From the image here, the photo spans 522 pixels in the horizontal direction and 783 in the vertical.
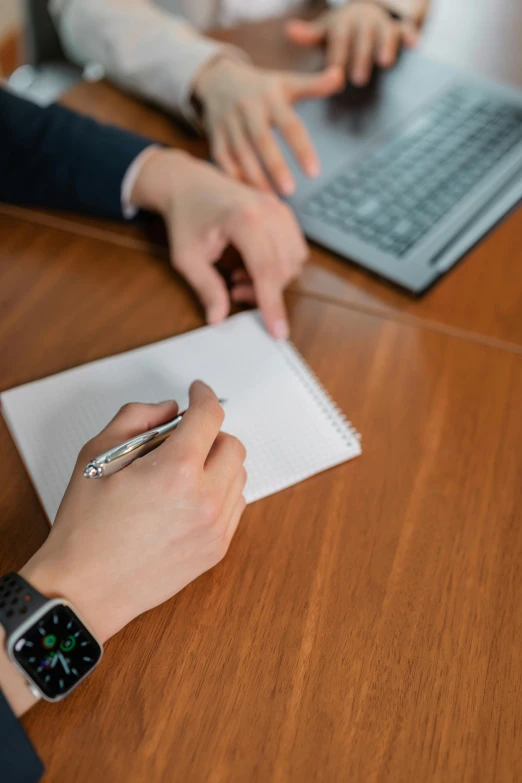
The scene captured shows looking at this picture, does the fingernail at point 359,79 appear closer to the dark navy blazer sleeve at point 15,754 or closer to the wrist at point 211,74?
the wrist at point 211,74

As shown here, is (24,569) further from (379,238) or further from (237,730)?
(379,238)

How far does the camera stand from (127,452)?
51 centimetres

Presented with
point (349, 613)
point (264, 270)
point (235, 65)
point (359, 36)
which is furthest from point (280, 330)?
point (359, 36)

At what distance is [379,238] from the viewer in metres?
0.79

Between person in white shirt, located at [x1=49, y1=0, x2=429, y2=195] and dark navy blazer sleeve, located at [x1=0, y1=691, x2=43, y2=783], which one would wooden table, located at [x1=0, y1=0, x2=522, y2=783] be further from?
person in white shirt, located at [x1=49, y1=0, x2=429, y2=195]

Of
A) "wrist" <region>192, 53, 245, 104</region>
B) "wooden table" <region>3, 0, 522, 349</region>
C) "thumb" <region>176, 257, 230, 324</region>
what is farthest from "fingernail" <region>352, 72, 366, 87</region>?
"thumb" <region>176, 257, 230, 324</region>

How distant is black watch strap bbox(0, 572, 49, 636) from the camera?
436 mm

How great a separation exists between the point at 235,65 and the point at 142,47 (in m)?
0.18

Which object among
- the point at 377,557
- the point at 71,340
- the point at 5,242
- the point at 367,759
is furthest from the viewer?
the point at 5,242

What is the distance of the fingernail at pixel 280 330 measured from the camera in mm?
710

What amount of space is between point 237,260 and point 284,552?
1.39ft

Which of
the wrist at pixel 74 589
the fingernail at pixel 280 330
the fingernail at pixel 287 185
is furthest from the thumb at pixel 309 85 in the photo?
the wrist at pixel 74 589

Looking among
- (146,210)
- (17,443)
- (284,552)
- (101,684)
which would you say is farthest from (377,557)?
(146,210)

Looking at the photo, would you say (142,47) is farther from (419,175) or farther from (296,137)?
(419,175)
